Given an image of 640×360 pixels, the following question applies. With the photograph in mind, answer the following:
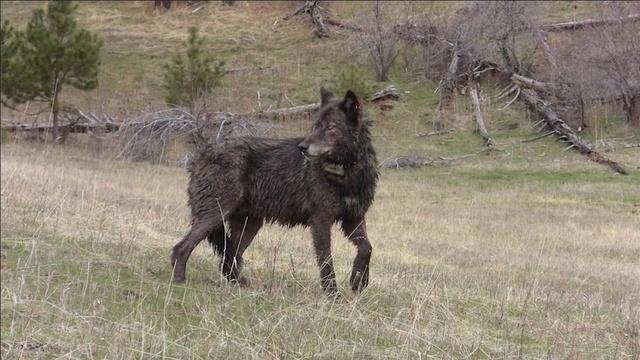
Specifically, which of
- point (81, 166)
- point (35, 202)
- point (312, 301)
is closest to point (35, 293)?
point (312, 301)

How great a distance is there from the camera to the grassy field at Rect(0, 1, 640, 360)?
451 cm

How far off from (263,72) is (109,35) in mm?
10798

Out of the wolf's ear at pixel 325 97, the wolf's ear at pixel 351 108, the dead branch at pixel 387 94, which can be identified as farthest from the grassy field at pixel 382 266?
the dead branch at pixel 387 94

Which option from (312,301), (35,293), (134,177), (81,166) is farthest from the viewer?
(81,166)

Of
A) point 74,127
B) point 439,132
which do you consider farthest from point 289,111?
point 74,127

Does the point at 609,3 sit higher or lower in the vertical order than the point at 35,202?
higher

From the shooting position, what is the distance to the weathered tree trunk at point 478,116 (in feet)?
92.0

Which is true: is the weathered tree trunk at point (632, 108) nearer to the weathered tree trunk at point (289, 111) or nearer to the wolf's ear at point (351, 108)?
the weathered tree trunk at point (289, 111)

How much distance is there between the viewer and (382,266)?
9656 mm

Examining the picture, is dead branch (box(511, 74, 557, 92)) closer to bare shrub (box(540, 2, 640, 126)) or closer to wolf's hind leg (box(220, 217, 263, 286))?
bare shrub (box(540, 2, 640, 126))

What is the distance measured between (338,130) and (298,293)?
5.38 ft

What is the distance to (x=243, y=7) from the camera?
46531 millimetres

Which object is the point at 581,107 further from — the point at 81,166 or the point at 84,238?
the point at 84,238

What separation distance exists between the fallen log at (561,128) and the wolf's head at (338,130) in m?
16.6
